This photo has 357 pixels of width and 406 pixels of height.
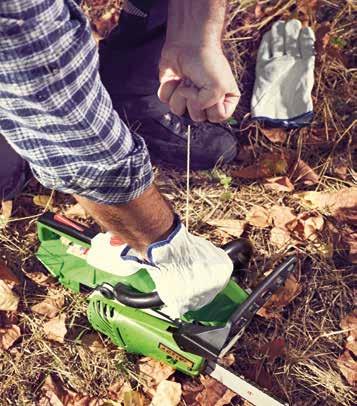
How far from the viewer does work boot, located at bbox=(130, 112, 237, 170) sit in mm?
2215

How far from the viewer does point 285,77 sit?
96.1 inches

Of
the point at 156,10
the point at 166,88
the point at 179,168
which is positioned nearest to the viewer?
the point at 166,88

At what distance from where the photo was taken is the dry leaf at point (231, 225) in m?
2.08

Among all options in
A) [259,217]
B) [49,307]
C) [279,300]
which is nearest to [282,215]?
[259,217]

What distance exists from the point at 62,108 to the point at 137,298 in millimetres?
664

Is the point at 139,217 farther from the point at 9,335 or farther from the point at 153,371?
the point at 9,335

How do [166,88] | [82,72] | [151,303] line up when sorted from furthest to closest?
[166,88], [151,303], [82,72]

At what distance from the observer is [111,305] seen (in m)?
1.76

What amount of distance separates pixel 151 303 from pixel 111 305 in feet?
0.70

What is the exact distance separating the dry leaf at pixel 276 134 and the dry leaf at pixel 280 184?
189mm

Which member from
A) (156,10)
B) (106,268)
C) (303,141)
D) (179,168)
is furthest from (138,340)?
(156,10)

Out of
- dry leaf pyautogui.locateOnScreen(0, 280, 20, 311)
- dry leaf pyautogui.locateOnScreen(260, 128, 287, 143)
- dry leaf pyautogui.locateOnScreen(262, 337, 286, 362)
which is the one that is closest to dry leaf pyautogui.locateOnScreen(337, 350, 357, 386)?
dry leaf pyautogui.locateOnScreen(262, 337, 286, 362)

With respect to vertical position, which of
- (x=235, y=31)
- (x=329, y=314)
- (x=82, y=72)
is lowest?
(x=329, y=314)

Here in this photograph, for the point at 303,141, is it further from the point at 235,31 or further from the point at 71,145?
the point at 71,145
